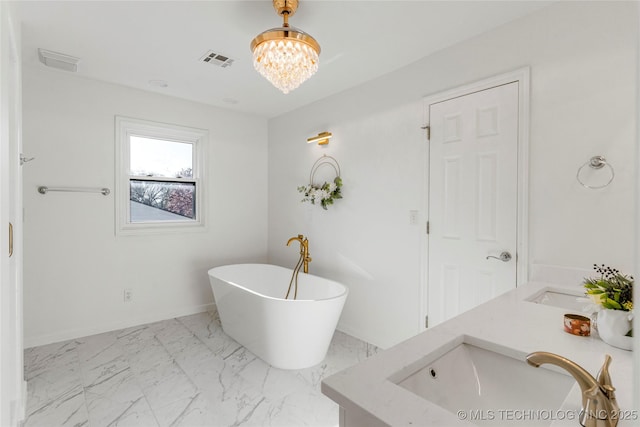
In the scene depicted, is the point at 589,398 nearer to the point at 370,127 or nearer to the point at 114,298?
the point at 370,127

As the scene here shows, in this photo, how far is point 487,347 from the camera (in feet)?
3.24

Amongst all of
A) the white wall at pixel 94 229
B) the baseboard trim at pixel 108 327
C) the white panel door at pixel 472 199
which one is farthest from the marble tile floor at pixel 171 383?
the white panel door at pixel 472 199

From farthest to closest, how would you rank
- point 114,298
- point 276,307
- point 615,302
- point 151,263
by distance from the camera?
1. point 151,263
2. point 114,298
3. point 276,307
4. point 615,302

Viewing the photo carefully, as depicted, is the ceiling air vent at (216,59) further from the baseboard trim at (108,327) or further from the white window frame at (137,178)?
the baseboard trim at (108,327)

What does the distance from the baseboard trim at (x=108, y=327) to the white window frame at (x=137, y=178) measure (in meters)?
0.92

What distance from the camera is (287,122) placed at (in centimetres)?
408

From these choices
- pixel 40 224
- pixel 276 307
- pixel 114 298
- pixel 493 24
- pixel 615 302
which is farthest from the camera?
pixel 114 298

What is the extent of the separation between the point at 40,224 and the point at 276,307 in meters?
2.30

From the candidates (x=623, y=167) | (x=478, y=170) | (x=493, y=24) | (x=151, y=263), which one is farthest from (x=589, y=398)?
(x=151, y=263)

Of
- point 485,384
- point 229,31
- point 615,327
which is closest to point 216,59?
point 229,31

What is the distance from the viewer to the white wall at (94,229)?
288cm

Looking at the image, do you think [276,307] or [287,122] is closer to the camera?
[276,307]

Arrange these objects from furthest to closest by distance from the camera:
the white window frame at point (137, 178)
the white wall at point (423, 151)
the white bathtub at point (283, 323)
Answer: the white window frame at point (137, 178) < the white bathtub at point (283, 323) < the white wall at point (423, 151)

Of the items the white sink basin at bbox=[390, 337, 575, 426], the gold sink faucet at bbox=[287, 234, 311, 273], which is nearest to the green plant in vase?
the white sink basin at bbox=[390, 337, 575, 426]
